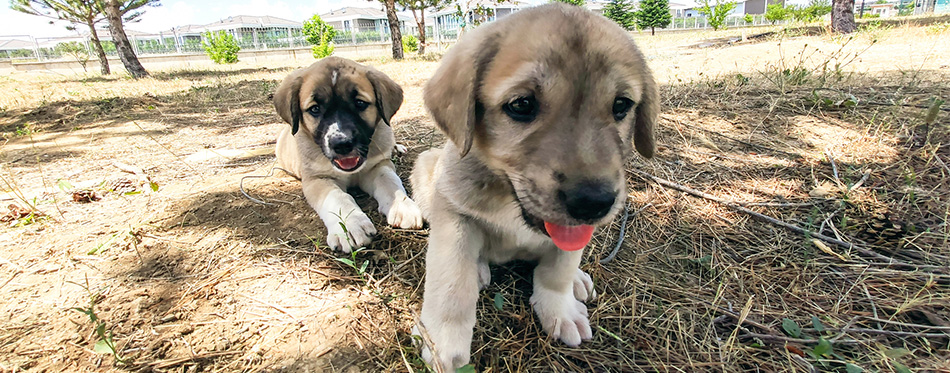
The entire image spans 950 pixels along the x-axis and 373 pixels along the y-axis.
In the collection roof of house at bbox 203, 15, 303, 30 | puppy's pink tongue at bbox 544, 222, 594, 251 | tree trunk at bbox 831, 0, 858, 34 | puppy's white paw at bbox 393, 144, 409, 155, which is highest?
roof of house at bbox 203, 15, 303, 30

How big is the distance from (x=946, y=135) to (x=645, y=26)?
41.7 meters

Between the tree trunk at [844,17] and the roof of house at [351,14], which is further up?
the roof of house at [351,14]

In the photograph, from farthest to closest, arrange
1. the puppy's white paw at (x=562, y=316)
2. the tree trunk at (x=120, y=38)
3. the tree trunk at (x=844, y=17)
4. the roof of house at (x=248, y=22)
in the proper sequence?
the roof of house at (x=248, y=22) → the tree trunk at (x=120, y=38) → the tree trunk at (x=844, y=17) → the puppy's white paw at (x=562, y=316)

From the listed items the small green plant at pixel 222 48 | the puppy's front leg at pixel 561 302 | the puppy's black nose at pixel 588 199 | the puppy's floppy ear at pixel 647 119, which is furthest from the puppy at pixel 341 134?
the small green plant at pixel 222 48

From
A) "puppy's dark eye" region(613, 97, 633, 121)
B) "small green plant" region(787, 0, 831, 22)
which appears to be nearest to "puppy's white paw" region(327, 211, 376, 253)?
"puppy's dark eye" region(613, 97, 633, 121)

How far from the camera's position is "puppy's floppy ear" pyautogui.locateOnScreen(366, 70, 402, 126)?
355cm

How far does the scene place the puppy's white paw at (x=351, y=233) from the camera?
2.51 m

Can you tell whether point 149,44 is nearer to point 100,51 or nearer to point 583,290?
point 100,51

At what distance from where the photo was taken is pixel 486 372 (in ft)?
5.50

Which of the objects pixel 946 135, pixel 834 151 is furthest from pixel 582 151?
pixel 946 135

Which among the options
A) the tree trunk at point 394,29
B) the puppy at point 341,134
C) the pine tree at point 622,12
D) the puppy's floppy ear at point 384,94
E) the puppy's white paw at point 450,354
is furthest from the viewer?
the pine tree at point 622,12

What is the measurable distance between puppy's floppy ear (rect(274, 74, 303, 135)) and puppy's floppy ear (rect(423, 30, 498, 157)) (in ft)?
6.64

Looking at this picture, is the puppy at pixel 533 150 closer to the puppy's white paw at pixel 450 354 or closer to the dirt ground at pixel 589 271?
the puppy's white paw at pixel 450 354

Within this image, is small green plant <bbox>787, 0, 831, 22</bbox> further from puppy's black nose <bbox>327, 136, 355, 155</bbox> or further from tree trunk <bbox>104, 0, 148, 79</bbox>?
tree trunk <bbox>104, 0, 148, 79</bbox>
